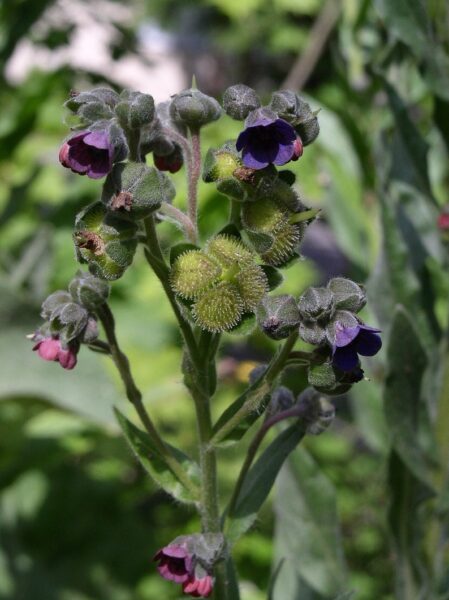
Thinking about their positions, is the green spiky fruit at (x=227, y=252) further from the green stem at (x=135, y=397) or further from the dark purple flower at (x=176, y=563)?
the dark purple flower at (x=176, y=563)

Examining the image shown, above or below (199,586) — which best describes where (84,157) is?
above

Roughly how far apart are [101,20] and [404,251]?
54.8 inches

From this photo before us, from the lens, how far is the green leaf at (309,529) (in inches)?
56.7

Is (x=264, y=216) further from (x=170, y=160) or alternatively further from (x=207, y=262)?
(x=170, y=160)

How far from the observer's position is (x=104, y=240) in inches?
35.9

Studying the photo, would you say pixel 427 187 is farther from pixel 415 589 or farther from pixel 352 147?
pixel 415 589

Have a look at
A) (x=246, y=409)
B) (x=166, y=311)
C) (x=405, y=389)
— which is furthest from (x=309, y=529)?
(x=166, y=311)

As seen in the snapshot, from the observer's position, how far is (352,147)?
84.8 inches

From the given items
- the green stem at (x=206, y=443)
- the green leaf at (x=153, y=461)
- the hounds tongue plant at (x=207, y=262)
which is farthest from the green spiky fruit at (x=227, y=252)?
the green leaf at (x=153, y=461)

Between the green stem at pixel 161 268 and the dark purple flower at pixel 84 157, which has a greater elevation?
the dark purple flower at pixel 84 157

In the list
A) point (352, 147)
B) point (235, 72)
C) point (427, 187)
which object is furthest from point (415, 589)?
point (235, 72)

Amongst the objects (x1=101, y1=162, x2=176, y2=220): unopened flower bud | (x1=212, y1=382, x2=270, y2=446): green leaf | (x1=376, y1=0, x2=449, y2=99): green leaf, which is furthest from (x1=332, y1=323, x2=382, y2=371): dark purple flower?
(x1=376, y1=0, x2=449, y2=99): green leaf

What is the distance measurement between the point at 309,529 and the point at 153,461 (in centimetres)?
50

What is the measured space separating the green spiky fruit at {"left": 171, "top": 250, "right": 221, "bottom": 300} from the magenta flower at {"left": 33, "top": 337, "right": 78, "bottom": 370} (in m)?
0.16
